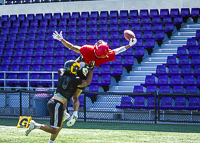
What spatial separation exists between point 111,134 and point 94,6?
32.2 ft

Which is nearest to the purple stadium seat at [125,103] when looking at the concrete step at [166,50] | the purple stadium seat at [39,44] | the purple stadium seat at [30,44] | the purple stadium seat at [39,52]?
the concrete step at [166,50]

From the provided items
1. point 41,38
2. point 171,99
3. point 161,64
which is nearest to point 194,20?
point 161,64

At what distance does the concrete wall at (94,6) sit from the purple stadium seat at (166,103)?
19.7 ft

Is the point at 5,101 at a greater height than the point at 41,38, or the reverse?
the point at 41,38

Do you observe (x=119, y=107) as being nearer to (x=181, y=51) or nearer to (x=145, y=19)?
(x=181, y=51)

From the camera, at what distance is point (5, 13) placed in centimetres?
1869

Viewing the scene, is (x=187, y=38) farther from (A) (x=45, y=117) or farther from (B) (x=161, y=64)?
(A) (x=45, y=117)

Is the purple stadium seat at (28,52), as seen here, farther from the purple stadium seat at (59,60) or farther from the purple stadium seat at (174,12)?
the purple stadium seat at (174,12)

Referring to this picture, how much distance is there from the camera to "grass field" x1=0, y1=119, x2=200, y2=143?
300 inches

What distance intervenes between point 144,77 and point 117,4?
15.0 ft

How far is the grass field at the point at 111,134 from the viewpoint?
25.0ft

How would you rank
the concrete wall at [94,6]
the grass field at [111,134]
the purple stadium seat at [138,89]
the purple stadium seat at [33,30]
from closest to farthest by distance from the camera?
the grass field at [111,134] → the purple stadium seat at [138,89] → the concrete wall at [94,6] → the purple stadium seat at [33,30]

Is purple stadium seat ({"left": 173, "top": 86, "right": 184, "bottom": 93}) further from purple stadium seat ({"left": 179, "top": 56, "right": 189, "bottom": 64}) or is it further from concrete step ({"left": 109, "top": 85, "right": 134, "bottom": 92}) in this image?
concrete step ({"left": 109, "top": 85, "right": 134, "bottom": 92})

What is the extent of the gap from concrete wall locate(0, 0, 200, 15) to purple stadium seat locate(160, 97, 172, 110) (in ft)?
19.7
